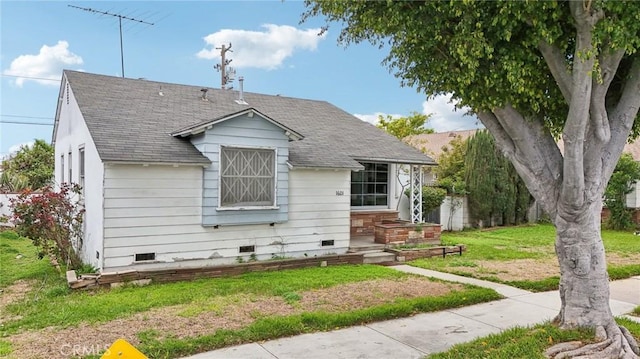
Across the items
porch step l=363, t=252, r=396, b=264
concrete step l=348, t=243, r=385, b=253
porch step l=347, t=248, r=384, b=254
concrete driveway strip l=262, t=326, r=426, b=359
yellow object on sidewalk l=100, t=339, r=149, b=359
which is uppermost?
yellow object on sidewalk l=100, t=339, r=149, b=359

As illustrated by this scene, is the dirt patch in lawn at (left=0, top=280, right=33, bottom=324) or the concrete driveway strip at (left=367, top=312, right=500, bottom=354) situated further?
the dirt patch in lawn at (left=0, top=280, right=33, bottom=324)

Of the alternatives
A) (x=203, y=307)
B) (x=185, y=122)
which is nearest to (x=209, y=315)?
(x=203, y=307)

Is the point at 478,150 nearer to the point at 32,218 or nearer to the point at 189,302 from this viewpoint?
the point at 189,302

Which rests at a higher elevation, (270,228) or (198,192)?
(198,192)

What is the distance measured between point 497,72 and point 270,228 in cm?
603

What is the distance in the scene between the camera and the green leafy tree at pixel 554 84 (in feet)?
13.5

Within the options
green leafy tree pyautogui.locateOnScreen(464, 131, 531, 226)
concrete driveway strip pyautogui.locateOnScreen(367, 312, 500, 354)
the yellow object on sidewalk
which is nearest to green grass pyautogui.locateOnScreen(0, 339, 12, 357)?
the yellow object on sidewalk

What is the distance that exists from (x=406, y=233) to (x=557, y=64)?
7399mm

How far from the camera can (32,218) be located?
7.98 meters

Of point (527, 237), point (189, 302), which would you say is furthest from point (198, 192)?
point (527, 237)

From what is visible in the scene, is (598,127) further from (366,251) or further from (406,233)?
(406,233)

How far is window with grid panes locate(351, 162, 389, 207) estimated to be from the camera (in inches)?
500

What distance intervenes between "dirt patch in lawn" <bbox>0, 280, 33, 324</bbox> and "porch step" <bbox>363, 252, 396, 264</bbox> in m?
6.73

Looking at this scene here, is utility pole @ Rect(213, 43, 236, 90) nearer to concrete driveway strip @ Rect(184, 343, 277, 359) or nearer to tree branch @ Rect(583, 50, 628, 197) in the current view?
concrete driveway strip @ Rect(184, 343, 277, 359)
